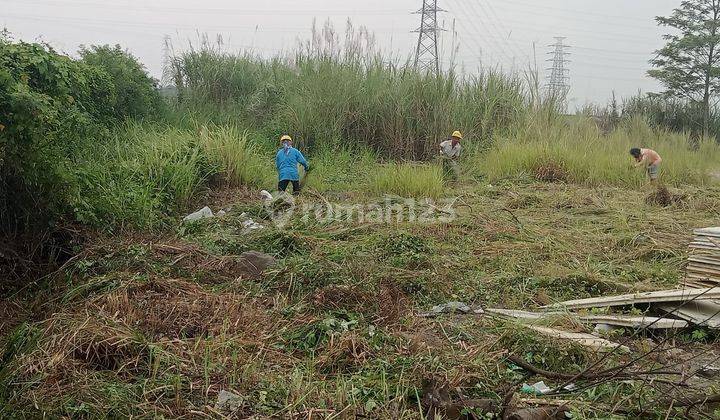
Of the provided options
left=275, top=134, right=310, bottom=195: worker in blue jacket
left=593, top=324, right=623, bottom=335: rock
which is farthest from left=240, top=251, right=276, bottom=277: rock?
left=275, top=134, right=310, bottom=195: worker in blue jacket

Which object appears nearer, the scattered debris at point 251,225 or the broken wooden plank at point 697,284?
the broken wooden plank at point 697,284

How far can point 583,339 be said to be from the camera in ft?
10.3

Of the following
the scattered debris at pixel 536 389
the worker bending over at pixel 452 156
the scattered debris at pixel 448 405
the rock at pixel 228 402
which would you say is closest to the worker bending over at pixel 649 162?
the worker bending over at pixel 452 156

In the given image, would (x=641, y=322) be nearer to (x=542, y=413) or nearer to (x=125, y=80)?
(x=542, y=413)

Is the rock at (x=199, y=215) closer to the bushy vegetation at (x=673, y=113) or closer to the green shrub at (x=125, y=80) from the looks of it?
the green shrub at (x=125, y=80)

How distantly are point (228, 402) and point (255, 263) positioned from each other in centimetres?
194

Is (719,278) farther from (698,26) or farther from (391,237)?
(698,26)

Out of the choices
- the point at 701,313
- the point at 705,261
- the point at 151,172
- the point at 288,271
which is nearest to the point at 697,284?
the point at 705,261

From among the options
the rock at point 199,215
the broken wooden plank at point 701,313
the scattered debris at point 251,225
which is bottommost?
the broken wooden plank at point 701,313

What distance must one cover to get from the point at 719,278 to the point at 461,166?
6.30 m

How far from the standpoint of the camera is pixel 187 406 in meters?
2.43

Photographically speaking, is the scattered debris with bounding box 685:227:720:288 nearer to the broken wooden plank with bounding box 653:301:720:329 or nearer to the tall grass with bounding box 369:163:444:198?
the broken wooden plank with bounding box 653:301:720:329

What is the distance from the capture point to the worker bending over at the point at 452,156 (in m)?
9.41

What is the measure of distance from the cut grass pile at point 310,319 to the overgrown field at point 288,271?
0.05 feet
